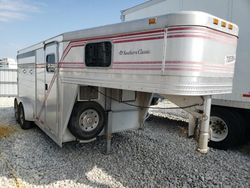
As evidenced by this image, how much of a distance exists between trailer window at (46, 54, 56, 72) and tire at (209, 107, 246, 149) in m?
3.64

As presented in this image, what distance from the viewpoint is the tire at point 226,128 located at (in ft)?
15.5

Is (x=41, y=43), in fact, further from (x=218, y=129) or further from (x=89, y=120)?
(x=218, y=129)

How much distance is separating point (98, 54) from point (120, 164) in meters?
2.11

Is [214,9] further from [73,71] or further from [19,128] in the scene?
[19,128]

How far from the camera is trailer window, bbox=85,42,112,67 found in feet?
10.2

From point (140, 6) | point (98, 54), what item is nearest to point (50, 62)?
point (98, 54)

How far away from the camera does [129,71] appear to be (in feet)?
9.14

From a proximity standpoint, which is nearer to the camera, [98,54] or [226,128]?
[98,54]

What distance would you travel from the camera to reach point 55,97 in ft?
13.9

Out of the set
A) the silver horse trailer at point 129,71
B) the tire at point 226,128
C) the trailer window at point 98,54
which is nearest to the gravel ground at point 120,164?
the tire at point 226,128

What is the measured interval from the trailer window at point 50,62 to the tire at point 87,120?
1.00 m

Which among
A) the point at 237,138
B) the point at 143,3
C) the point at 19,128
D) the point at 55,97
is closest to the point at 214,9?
the point at 143,3

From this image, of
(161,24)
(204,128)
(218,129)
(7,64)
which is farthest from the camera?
(7,64)

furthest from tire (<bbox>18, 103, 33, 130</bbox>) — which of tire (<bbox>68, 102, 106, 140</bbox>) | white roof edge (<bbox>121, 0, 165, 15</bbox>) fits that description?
white roof edge (<bbox>121, 0, 165, 15</bbox>)
